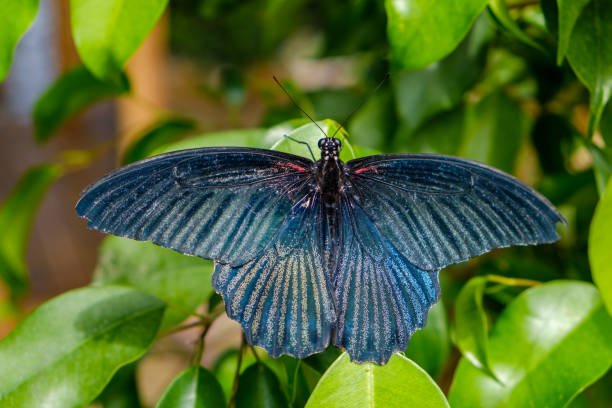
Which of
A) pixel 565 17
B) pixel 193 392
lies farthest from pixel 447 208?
pixel 193 392

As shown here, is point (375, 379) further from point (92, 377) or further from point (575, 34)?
point (575, 34)

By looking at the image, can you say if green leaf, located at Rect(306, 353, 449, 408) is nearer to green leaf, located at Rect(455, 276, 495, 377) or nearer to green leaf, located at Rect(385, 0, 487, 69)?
green leaf, located at Rect(455, 276, 495, 377)

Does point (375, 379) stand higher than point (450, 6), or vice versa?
point (450, 6)

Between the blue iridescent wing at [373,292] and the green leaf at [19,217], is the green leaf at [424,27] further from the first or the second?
the green leaf at [19,217]

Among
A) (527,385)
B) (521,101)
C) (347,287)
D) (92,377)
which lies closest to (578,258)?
(521,101)

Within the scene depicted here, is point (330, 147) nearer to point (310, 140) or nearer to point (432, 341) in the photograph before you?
point (310, 140)

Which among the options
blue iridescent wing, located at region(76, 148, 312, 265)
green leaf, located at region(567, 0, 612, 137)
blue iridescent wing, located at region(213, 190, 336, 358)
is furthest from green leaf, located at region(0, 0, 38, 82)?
green leaf, located at region(567, 0, 612, 137)
